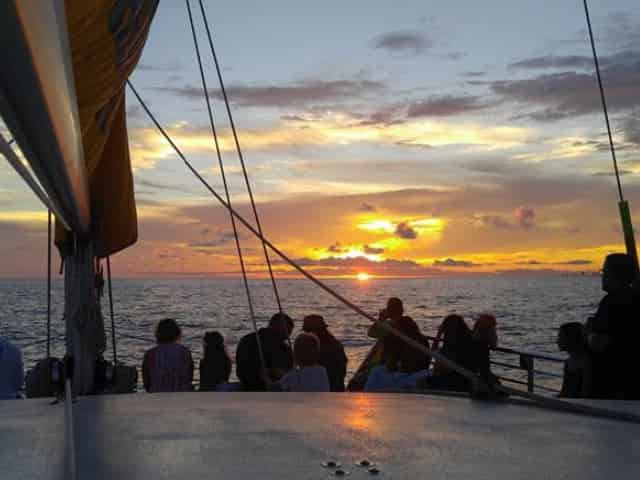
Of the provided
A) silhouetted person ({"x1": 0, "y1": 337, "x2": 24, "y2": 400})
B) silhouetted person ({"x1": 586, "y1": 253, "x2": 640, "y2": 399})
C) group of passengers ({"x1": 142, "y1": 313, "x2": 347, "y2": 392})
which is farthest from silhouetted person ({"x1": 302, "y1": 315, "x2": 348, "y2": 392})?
silhouetted person ({"x1": 586, "y1": 253, "x2": 640, "y2": 399})

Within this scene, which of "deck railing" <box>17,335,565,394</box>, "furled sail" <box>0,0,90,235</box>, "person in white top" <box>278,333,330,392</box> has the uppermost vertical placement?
"furled sail" <box>0,0,90,235</box>

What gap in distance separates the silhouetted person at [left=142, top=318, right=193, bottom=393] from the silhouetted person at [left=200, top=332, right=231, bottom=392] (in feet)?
1.58

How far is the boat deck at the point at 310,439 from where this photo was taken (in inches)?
78.2

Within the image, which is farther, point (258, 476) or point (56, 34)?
point (258, 476)

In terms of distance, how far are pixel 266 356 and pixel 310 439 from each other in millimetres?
4104

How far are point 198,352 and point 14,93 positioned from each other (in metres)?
24.3

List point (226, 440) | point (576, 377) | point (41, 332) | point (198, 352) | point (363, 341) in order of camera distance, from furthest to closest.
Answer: point (41, 332) < point (363, 341) < point (198, 352) < point (576, 377) < point (226, 440)

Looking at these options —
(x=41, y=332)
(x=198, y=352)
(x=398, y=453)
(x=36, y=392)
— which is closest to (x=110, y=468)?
(x=398, y=453)

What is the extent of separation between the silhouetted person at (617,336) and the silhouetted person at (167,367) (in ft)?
9.84

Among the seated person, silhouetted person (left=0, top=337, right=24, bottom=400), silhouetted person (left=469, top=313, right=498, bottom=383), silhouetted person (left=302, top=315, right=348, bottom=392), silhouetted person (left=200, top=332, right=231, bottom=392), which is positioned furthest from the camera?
silhouetted person (left=302, top=315, right=348, bottom=392)

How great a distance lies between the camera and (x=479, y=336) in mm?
6625

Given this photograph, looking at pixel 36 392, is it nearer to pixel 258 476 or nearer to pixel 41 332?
pixel 258 476

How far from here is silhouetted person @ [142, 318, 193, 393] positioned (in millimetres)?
5828

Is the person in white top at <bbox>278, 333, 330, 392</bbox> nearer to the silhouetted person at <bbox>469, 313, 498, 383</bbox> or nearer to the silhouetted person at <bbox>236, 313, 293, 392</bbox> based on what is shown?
the silhouetted person at <bbox>236, 313, 293, 392</bbox>
